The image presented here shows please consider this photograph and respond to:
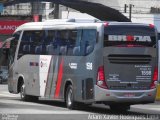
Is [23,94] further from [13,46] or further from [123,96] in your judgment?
[123,96]

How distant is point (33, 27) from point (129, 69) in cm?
621

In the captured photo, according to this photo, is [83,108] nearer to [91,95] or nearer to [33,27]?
[91,95]

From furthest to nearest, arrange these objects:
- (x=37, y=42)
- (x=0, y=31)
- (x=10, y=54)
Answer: (x=0, y=31) < (x=10, y=54) < (x=37, y=42)

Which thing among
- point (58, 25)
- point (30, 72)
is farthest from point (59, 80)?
point (30, 72)

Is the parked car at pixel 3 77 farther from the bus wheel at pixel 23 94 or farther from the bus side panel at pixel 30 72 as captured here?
the bus side panel at pixel 30 72

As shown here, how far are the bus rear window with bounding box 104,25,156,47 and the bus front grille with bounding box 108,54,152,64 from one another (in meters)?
0.41

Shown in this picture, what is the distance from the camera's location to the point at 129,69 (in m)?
21.5

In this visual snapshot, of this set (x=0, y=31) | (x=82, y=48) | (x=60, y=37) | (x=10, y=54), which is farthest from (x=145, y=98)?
(x=0, y=31)

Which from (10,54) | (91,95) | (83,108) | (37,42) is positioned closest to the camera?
(91,95)

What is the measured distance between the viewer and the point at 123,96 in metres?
21.4

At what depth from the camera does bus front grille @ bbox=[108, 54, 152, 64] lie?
21.4m

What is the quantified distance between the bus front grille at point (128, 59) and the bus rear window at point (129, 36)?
1.35 feet

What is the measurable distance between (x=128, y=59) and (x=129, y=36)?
2.66ft

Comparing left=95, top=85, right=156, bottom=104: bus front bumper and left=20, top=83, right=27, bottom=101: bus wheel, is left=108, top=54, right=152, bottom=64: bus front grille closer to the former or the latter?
left=95, top=85, right=156, bottom=104: bus front bumper
